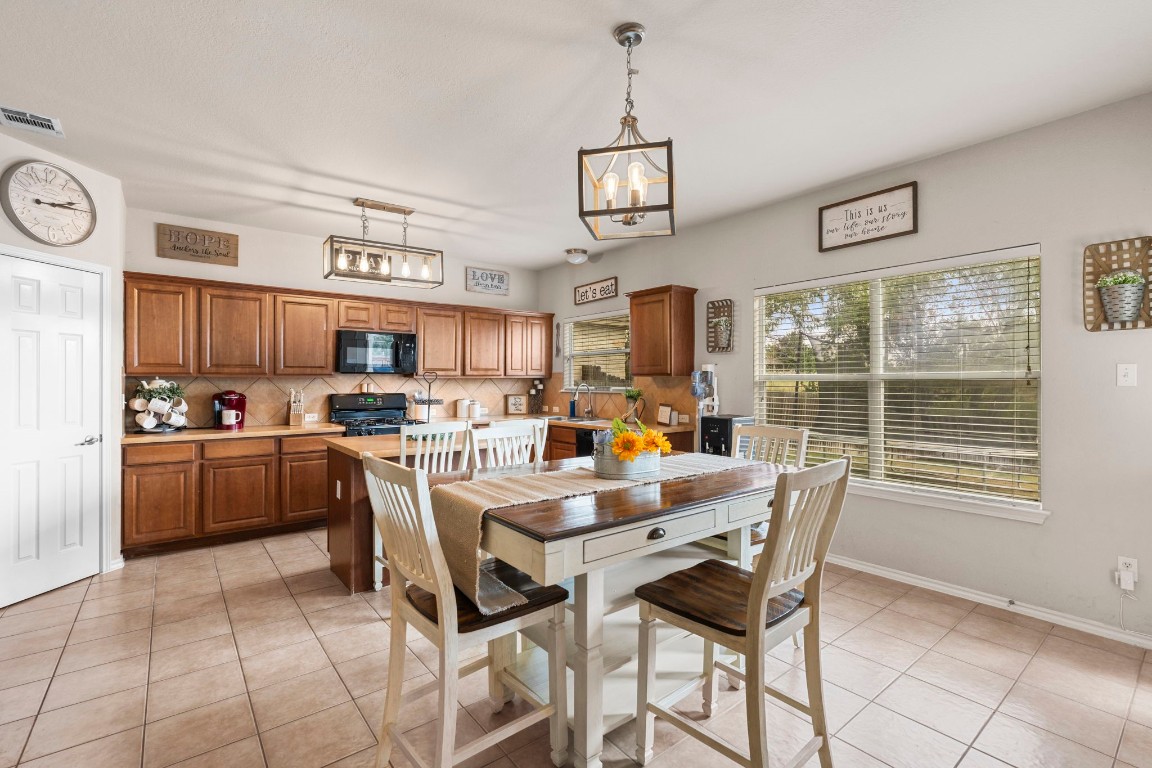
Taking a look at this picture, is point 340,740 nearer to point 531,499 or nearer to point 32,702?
point 531,499

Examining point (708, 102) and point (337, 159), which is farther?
point (337, 159)

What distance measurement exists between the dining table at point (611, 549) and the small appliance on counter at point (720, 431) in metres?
1.73

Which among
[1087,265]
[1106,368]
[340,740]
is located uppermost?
[1087,265]

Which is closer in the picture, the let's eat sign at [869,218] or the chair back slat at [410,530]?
the chair back slat at [410,530]


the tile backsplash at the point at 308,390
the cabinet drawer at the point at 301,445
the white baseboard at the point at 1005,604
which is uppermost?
the tile backsplash at the point at 308,390

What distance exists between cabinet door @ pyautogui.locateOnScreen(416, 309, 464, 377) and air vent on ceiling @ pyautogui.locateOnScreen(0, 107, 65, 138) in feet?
9.75

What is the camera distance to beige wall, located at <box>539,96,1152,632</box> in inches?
105

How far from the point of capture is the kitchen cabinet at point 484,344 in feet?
19.5

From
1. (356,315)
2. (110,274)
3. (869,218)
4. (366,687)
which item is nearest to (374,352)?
(356,315)

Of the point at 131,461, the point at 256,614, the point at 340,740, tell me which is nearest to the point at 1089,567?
the point at 340,740

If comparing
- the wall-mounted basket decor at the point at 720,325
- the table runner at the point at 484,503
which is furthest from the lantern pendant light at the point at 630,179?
the wall-mounted basket decor at the point at 720,325

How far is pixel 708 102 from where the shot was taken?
272 centimetres

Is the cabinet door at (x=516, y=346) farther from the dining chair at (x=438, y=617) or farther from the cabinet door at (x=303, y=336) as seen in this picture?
the dining chair at (x=438, y=617)

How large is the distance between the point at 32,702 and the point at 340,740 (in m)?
1.37
